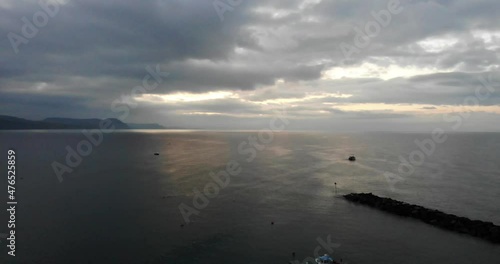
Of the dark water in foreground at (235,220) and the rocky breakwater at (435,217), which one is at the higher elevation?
the rocky breakwater at (435,217)

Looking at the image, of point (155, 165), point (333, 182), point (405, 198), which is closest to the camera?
point (405, 198)

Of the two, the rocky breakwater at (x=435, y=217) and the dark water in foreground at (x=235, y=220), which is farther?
the rocky breakwater at (x=435, y=217)

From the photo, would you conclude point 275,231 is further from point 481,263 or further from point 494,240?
point 494,240

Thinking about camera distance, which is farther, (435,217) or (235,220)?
(435,217)

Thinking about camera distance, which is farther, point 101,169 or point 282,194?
point 101,169

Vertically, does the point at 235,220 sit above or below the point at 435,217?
below

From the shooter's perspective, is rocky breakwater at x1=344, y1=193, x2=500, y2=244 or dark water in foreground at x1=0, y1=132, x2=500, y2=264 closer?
dark water in foreground at x1=0, y1=132, x2=500, y2=264

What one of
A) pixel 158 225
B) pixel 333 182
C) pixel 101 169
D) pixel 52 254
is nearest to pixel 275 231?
pixel 158 225

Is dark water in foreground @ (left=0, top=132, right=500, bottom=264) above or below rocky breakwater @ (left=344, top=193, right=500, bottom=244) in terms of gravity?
below
